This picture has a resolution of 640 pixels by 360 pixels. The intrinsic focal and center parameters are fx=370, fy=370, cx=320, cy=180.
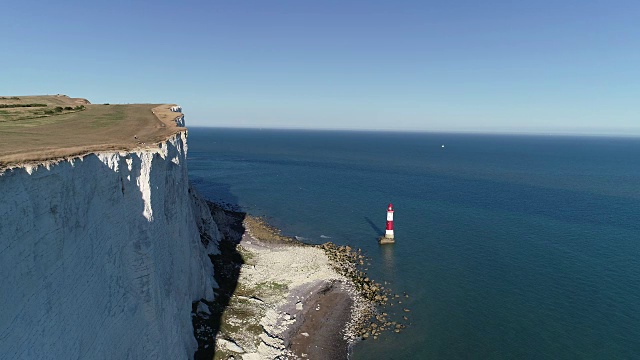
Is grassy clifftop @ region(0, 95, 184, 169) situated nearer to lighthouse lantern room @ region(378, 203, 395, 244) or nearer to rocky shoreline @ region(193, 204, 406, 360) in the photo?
rocky shoreline @ region(193, 204, 406, 360)

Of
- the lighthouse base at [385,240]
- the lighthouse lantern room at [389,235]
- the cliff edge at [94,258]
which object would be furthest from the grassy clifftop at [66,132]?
the lighthouse base at [385,240]

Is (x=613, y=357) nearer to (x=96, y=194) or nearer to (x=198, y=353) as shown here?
(x=198, y=353)

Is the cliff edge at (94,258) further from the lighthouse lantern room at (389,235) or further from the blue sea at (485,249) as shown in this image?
the lighthouse lantern room at (389,235)

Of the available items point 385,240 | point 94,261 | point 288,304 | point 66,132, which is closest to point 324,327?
point 288,304

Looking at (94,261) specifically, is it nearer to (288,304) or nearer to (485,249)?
(288,304)

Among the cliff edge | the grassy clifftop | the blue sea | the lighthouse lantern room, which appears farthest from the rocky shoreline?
the grassy clifftop

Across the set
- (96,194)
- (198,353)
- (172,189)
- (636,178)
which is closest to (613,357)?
(198,353)
